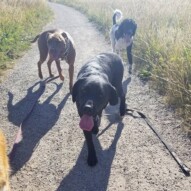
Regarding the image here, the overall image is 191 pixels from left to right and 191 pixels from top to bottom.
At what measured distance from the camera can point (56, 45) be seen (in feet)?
20.0

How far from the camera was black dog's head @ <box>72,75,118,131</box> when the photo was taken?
141 inches

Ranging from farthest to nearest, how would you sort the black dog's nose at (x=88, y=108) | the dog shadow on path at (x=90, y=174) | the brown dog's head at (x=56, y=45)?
the brown dog's head at (x=56, y=45)
the black dog's nose at (x=88, y=108)
the dog shadow on path at (x=90, y=174)

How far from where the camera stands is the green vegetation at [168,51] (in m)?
5.17

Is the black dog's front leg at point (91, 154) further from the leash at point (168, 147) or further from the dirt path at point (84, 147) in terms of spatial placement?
the leash at point (168, 147)

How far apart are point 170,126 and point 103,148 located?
115 centimetres

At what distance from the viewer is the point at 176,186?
334 cm

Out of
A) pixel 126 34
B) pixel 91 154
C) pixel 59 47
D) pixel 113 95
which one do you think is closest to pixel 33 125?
pixel 91 154

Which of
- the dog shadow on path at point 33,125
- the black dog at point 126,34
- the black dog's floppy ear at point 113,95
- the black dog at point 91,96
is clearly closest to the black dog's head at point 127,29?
the black dog at point 126,34

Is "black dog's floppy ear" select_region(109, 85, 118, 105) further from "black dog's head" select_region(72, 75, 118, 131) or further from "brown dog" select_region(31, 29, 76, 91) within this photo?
"brown dog" select_region(31, 29, 76, 91)

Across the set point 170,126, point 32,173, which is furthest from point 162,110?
point 32,173

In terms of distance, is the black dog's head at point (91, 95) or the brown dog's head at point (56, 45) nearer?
the black dog's head at point (91, 95)

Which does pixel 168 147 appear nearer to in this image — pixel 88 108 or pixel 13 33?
pixel 88 108

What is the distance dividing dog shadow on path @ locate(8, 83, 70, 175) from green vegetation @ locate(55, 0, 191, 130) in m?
1.91

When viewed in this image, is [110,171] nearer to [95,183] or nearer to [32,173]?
[95,183]
